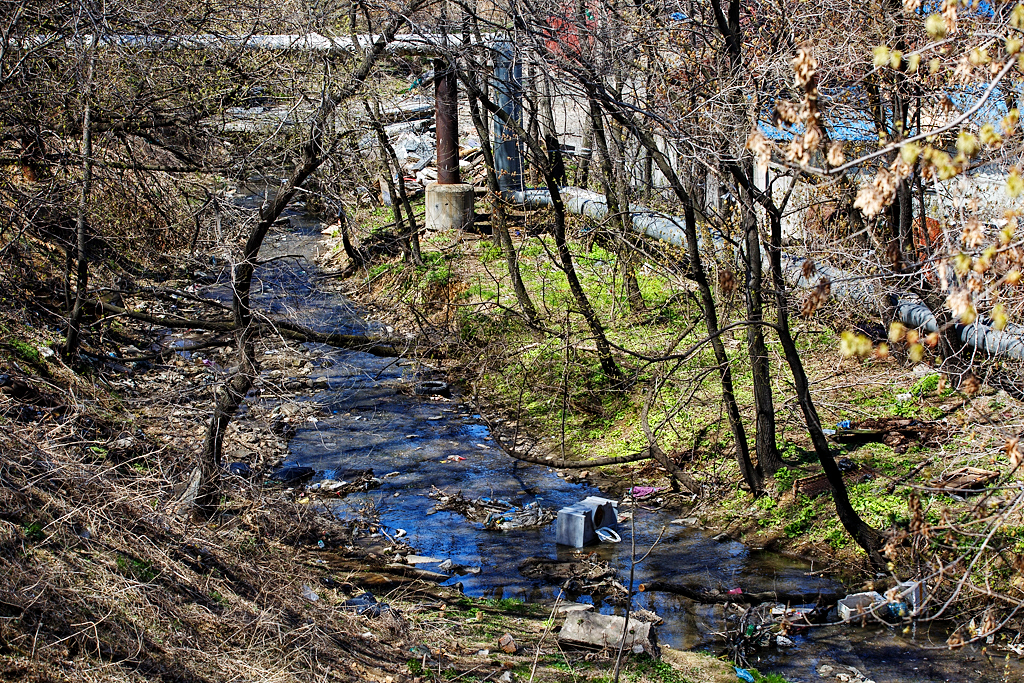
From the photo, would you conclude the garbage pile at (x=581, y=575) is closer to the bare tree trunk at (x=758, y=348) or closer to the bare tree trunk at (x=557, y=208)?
the bare tree trunk at (x=758, y=348)

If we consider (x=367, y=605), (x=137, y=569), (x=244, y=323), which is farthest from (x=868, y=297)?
(x=137, y=569)

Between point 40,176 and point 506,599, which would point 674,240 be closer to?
point 506,599

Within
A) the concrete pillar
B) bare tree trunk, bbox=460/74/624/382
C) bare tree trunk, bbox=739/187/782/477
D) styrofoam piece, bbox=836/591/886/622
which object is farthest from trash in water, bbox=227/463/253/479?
the concrete pillar

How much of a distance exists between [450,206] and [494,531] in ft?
22.7

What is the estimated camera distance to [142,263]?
8.41 m

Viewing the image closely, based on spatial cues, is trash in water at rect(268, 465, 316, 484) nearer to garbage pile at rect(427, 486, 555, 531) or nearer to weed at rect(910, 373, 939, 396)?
garbage pile at rect(427, 486, 555, 531)

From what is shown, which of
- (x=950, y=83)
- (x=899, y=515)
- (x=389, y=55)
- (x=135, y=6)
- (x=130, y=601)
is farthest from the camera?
(x=389, y=55)

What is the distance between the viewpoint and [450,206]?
13344mm

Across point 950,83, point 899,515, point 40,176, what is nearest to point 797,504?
point 899,515

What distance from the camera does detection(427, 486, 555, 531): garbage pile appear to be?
24.8 feet

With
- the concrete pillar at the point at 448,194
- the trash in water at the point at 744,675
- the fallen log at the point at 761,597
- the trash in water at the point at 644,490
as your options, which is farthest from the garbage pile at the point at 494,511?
the concrete pillar at the point at 448,194

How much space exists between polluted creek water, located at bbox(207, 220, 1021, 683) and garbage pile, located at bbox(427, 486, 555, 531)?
0.07 meters

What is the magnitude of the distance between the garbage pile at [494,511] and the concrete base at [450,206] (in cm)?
613

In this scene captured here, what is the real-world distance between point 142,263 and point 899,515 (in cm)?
683
